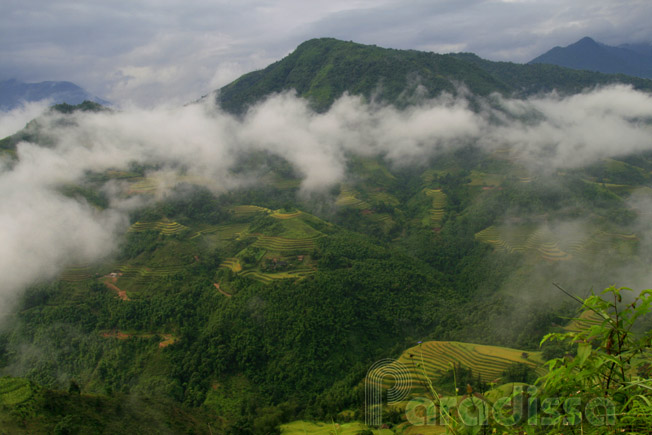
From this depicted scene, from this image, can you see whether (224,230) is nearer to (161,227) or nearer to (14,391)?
(161,227)

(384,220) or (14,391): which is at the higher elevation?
(14,391)

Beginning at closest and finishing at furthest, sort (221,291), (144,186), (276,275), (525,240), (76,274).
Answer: (221,291), (276,275), (76,274), (525,240), (144,186)

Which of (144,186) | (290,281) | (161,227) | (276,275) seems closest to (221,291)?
(276,275)

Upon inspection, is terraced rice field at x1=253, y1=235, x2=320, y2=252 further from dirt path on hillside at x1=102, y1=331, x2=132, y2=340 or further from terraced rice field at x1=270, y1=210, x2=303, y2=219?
dirt path on hillside at x1=102, y1=331, x2=132, y2=340

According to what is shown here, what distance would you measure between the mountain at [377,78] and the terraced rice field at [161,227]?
7748 cm

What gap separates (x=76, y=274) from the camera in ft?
139

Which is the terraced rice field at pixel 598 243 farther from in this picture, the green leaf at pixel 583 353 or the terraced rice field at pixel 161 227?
the terraced rice field at pixel 161 227

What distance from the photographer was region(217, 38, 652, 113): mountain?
116 m

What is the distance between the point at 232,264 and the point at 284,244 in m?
7.16

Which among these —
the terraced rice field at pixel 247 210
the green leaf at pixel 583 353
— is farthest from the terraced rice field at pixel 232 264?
the green leaf at pixel 583 353

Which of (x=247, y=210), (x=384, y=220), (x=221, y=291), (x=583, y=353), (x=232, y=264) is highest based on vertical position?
(x=583, y=353)

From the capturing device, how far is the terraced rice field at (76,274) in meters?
41.5

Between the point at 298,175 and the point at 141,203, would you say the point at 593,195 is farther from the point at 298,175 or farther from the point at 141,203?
the point at 141,203

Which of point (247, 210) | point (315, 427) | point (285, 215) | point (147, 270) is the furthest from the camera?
point (247, 210)
